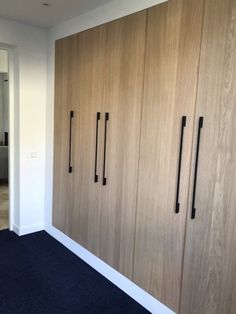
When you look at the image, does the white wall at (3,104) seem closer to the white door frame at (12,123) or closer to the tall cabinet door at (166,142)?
the white door frame at (12,123)

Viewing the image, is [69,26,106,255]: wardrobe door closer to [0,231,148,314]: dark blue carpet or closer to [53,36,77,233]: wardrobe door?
[53,36,77,233]: wardrobe door

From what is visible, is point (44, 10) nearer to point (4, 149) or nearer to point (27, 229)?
point (27, 229)

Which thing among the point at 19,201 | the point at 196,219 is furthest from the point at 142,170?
the point at 19,201

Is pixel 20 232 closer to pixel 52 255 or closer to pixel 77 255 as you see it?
pixel 52 255

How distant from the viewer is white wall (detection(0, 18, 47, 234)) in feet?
10.7

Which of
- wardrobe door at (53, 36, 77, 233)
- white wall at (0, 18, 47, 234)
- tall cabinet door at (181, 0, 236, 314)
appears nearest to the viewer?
tall cabinet door at (181, 0, 236, 314)

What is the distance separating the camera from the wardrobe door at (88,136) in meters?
2.68

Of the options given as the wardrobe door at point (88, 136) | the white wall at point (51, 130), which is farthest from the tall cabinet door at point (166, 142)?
the wardrobe door at point (88, 136)

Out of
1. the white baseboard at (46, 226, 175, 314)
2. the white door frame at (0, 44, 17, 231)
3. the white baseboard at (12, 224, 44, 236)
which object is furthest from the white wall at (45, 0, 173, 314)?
the white door frame at (0, 44, 17, 231)

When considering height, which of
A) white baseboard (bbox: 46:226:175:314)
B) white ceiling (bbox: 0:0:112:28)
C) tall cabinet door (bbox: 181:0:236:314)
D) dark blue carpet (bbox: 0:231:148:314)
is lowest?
dark blue carpet (bbox: 0:231:148:314)

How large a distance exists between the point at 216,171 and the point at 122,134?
93cm

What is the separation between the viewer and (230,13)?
66.0 inches

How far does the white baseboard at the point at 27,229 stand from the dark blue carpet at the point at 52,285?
237 mm

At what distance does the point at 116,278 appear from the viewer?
2639mm
